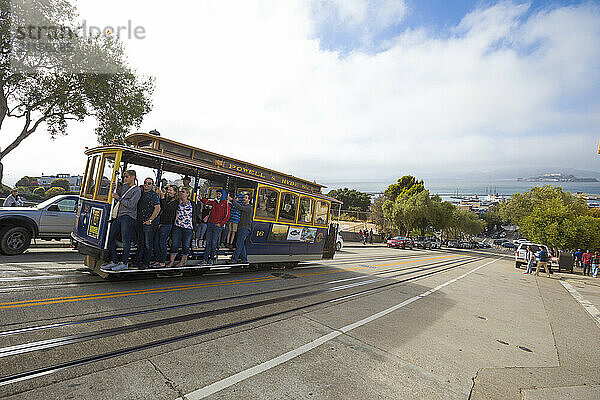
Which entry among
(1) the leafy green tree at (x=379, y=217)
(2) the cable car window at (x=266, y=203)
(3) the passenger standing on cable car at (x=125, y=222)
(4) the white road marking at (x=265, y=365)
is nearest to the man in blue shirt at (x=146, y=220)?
(3) the passenger standing on cable car at (x=125, y=222)

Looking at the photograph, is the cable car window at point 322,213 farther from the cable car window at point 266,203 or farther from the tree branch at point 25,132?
the tree branch at point 25,132

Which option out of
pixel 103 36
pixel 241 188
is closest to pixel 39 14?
pixel 103 36

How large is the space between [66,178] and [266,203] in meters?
13.0

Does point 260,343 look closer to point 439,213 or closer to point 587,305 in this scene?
point 587,305

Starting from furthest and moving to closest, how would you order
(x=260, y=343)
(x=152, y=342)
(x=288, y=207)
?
(x=288, y=207) → (x=260, y=343) → (x=152, y=342)

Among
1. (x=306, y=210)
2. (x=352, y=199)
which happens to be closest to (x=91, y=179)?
(x=306, y=210)

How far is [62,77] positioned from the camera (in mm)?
14898

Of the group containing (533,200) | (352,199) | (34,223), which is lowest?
(34,223)

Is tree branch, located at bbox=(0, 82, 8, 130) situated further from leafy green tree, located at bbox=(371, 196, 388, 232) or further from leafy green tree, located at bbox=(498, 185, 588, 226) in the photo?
leafy green tree, located at bbox=(498, 185, 588, 226)

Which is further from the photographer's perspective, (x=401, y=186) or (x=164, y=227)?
(x=401, y=186)

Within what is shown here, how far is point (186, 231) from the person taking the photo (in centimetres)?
752

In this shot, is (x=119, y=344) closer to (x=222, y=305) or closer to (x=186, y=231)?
(x=222, y=305)

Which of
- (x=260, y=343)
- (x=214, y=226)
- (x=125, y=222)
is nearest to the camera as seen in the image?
(x=260, y=343)

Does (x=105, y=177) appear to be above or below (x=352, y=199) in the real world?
below
